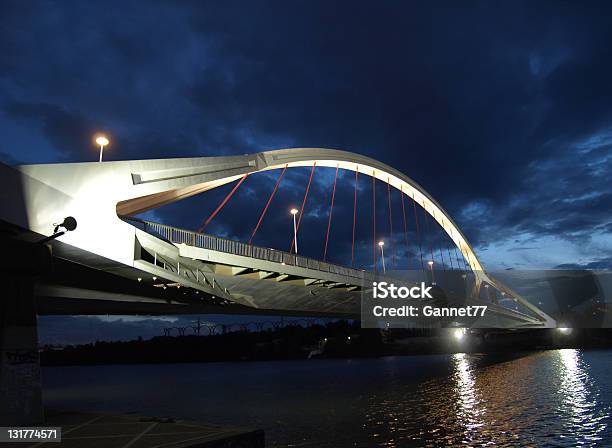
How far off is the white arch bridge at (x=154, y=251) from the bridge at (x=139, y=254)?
32 mm

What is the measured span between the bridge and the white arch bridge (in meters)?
0.03

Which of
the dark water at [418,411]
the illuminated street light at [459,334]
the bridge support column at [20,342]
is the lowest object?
the illuminated street light at [459,334]

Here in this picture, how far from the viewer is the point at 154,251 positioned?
17.3 metres

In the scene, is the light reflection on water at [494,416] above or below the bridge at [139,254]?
below

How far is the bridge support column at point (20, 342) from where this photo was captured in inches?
456

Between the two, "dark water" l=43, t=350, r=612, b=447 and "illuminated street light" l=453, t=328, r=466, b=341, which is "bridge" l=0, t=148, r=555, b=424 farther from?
"illuminated street light" l=453, t=328, r=466, b=341

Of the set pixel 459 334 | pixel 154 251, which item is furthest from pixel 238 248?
pixel 459 334

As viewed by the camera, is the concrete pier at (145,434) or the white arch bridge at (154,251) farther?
the white arch bridge at (154,251)

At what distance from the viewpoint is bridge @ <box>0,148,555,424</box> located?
1160cm

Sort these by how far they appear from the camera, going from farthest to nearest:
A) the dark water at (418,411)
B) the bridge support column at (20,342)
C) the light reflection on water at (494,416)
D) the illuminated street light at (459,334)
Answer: the illuminated street light at (459,334) → the dark water at (418,411) → the light reflection on water at (494,416) → the bridge support column at (20,342)

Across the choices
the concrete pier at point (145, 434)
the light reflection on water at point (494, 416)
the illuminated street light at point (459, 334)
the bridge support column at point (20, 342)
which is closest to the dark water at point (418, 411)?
the light reflection on water at point (494, 416)

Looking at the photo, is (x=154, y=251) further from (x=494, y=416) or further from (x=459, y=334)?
(x=459, y=334)

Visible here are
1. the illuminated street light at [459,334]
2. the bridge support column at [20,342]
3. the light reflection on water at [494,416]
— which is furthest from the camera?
the illuminated street light at [459,334]

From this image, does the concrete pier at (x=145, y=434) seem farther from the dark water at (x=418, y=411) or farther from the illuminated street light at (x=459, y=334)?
the illuminated street light at (x=459, y=334)
